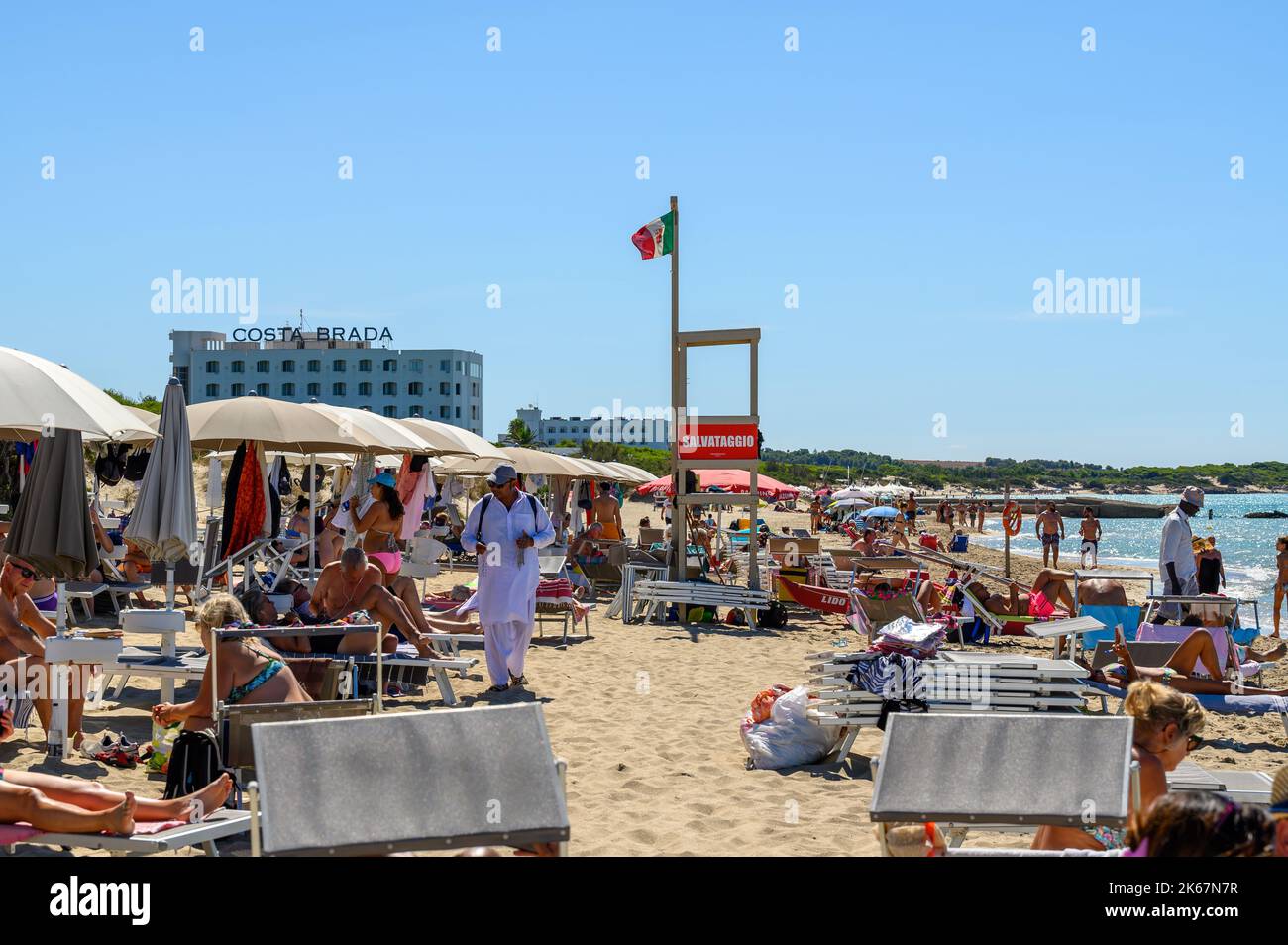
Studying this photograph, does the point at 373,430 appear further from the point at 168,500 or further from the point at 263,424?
the point at 168,500

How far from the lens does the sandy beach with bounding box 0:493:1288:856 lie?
5.03 metres

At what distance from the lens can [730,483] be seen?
16078mm

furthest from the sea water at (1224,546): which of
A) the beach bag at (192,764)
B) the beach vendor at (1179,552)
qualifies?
the beach bag at (192,764)

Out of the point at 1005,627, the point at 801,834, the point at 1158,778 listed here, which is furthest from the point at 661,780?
the point at 1005,627

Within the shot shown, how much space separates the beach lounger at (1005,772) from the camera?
3.46 metres

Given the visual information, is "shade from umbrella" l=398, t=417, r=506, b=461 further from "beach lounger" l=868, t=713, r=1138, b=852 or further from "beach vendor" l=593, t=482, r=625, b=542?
"beach lounger" l=868, t=713, r=1138, b=852

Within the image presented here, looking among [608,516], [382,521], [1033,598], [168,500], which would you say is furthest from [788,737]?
[608,516]

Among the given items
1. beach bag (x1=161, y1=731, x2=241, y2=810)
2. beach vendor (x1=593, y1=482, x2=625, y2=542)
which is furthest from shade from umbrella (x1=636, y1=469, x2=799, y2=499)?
beach bag (x1=161, y1=731, x2=241, y2=810)

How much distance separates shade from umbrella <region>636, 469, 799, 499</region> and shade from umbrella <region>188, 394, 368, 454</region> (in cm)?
533

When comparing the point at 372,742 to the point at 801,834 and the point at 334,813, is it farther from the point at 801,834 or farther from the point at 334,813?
the point at 801,834

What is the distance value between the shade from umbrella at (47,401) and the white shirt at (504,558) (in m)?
2.66

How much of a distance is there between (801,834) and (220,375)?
9857 cm

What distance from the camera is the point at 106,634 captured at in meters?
7.16

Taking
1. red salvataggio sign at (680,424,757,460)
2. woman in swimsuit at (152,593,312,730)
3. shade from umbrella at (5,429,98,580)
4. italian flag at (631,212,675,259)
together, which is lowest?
woman in swimsuit at (152,593,312,730)
